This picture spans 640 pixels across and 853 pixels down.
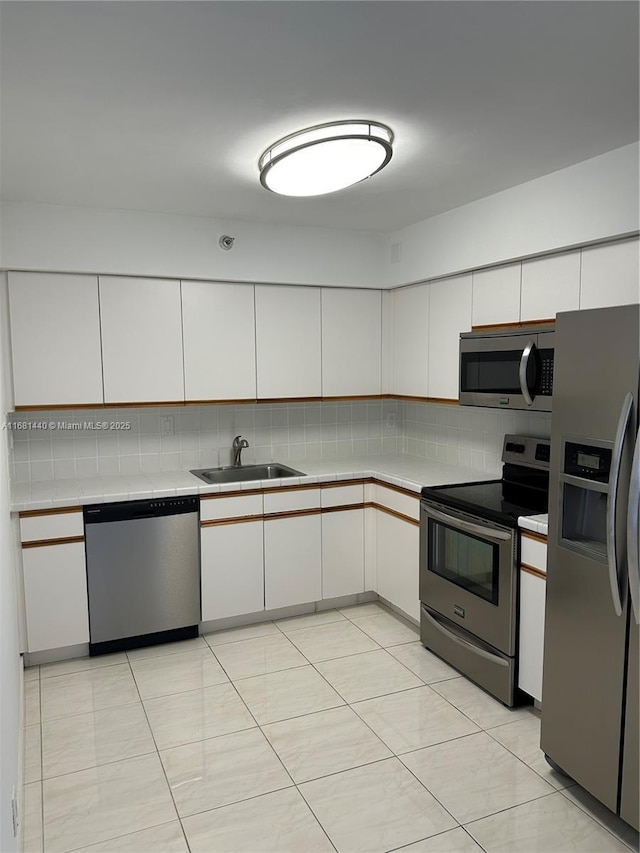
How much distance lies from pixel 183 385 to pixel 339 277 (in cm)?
125

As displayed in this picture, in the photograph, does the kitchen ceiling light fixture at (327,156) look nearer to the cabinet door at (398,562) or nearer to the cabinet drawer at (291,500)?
the cabinet drawer at (291,500)

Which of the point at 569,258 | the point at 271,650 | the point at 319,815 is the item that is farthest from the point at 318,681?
the point at 569,258

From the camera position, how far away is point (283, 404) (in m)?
4.35

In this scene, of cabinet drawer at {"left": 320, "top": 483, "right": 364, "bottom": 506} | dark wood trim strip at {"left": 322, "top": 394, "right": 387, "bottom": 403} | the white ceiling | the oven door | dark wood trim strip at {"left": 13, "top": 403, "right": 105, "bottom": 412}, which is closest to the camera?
the white ceiling

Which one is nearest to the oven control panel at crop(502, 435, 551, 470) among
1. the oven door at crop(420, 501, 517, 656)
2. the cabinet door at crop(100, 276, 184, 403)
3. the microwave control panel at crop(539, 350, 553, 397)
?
the microwave control panel at crop(539, 350, 553, 397)

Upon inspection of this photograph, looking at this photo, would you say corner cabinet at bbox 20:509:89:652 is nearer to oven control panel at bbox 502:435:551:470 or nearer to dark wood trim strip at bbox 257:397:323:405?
dark wood trim strip at bbox 257:397:323:405

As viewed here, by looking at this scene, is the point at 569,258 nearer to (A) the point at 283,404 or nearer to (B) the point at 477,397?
(B) the point at 477,397

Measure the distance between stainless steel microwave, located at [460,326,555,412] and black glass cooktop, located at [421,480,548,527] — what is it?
18.3 inches

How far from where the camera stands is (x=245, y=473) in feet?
13.6

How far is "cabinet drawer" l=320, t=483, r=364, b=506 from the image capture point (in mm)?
3846

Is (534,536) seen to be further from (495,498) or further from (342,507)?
(342,507)

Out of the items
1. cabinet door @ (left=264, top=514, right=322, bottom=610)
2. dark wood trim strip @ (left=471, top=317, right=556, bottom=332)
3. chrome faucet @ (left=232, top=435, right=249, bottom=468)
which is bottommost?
cabinet door @ (left=264, top=514, right=322, bottom=610)

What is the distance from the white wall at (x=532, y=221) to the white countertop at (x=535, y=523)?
1.23 metres

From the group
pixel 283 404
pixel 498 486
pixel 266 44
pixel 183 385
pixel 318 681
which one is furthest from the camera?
pixel 283 404
